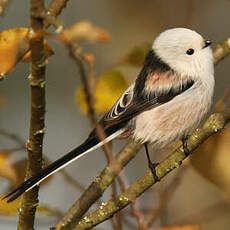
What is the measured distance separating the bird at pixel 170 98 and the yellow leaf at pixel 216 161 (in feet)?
1.69

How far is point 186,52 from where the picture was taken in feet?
8.80

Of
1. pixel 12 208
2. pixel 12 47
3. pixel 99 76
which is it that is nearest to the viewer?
pixel 12 47

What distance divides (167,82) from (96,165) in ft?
6.03

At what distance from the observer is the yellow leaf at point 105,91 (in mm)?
2184

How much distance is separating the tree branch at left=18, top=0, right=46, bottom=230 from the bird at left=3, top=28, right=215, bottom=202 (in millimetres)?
699

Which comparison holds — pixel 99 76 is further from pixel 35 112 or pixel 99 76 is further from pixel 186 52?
pixel 35 112

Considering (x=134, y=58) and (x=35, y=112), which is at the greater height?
(x=134, y=58)

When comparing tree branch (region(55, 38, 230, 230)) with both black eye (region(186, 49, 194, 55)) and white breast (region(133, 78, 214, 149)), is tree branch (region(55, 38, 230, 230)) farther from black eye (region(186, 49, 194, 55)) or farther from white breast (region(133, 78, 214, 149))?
black eye (region(186, 49, 194, 55))

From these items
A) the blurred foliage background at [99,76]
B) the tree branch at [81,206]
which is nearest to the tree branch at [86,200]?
the tree branch at [81,206]

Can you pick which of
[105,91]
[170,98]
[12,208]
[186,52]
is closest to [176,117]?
[170,98]

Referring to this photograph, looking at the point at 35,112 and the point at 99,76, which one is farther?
the point at 99,76

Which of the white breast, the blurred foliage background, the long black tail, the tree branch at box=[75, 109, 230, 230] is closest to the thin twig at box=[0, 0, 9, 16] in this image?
the long black tail

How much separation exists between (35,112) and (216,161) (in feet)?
2.27

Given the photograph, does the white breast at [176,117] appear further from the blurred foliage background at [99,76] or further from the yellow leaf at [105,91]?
the blurred foliage background at [99,76]
